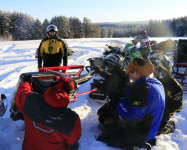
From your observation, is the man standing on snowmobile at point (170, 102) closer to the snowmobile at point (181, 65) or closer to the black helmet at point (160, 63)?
the black helmet at point (160, 63)

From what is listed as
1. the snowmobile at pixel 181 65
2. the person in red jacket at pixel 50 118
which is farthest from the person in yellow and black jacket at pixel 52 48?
the snowmobile at pixel 181 65

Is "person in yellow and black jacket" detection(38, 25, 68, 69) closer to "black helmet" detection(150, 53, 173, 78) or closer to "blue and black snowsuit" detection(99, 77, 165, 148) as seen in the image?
"black helmet" detection(150, 53, 173, 78)

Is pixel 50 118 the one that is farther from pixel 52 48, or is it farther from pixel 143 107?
pixel 52 48

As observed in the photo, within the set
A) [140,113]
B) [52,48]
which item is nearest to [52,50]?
[52,48]

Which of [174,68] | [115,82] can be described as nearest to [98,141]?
[115,82]

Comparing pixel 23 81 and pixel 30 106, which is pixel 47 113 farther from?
pixel 23 81

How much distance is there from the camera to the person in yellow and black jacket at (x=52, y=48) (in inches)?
177

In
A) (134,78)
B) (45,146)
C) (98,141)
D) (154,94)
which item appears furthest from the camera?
(98,141)

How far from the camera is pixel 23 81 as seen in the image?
2.33 meters

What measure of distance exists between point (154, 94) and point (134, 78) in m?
0.31

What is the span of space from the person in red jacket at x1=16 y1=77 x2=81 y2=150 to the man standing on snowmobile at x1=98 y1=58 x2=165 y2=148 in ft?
2.29

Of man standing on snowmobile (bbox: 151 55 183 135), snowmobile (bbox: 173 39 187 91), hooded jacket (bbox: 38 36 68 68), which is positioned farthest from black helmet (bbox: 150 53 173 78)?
hooded jacket (bbox: 38 36 68 68)

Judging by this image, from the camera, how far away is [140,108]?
2.11 m

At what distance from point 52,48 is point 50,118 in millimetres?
3018
